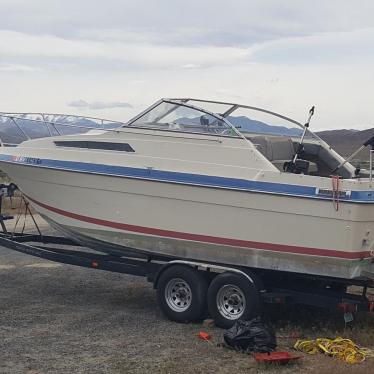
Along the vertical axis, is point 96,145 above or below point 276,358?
above

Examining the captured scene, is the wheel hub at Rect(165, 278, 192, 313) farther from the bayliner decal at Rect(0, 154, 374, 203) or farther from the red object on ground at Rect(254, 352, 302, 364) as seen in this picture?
the red object on ground at Rect(254, 352, 302, 364)

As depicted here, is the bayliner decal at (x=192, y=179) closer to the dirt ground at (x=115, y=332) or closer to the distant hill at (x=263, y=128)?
the distant hill at (x=263, y=128)

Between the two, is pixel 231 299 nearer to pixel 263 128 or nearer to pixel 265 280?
pixel 265 280

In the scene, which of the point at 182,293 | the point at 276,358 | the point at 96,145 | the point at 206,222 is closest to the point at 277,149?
Result: the point at 206,222

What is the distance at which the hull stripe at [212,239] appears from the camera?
23.2ft

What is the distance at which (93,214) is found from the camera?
8.45 meters

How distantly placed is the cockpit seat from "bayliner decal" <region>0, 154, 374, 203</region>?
2.22 feet

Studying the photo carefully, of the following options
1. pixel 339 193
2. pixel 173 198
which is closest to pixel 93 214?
pixel 173 198

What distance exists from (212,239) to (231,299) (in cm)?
74

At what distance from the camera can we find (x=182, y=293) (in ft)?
26.0

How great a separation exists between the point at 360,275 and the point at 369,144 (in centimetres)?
148

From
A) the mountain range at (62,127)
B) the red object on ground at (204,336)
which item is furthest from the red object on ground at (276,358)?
the mountain range at (62,127)

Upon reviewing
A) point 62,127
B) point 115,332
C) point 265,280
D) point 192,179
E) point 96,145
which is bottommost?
point 115,332

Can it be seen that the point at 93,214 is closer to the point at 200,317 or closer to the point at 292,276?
the point at 200,317
